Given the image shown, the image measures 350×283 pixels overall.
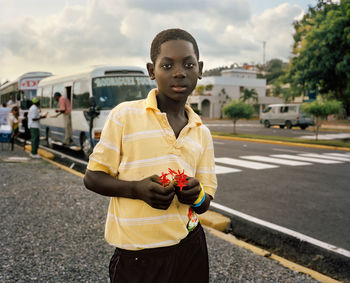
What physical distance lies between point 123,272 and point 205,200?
1.50 ft

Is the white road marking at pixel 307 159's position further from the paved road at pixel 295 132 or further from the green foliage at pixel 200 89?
the green foliage at pixel 200 89

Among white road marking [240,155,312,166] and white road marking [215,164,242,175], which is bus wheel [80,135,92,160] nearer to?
white road marking [215,164,242,175]

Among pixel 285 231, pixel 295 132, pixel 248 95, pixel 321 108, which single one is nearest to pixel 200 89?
pixel 248 95

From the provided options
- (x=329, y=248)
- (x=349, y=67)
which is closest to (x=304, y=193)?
(x=329, y=248)

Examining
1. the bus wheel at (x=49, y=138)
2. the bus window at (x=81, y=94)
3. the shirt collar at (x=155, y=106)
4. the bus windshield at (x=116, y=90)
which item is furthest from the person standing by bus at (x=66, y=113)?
the shirt collar at (x=155, y=106)

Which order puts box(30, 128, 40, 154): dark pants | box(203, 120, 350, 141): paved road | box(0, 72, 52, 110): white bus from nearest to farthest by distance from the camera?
box(30, 128, 40, 154): dark pants < box(0, 72, 52, 110): white bus < box(203, 120, 350, 141): paved road

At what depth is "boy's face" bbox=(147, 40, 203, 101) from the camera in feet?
4.95

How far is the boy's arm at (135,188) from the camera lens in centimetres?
133

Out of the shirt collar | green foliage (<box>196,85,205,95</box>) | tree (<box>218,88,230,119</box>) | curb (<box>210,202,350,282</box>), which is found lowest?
curb (<box>210,202,350,282</box>)

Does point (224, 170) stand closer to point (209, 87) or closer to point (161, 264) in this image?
point (161, 264)

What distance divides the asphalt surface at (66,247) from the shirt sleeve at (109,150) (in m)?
1.91

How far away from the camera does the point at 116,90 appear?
952 centimetres

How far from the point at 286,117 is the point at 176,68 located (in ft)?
91.8

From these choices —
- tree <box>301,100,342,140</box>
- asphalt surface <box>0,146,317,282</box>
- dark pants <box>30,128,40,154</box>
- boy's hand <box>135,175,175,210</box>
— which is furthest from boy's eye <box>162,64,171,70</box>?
tree <box>301,100,342,140</box>
